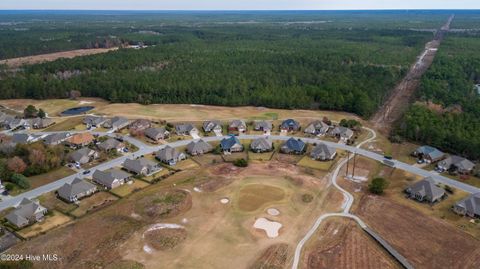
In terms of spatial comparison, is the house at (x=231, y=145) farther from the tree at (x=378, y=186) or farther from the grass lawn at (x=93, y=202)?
the tree at (x=378, y=186)

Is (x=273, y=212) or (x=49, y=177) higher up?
(x=49, y=177)

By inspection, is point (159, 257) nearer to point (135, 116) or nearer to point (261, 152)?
point (261, 152)

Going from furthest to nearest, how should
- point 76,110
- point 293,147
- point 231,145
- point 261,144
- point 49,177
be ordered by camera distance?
point 76,110 → point 261,144 → point 231,145 → point 293,147 → point 49,177

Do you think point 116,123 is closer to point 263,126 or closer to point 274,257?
point 263,126

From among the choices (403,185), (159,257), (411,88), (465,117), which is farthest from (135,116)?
(411,88)

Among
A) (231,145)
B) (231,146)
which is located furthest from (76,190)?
(231,145)

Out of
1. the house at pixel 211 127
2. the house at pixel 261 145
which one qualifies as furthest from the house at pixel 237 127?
the house at pixel 261 145
